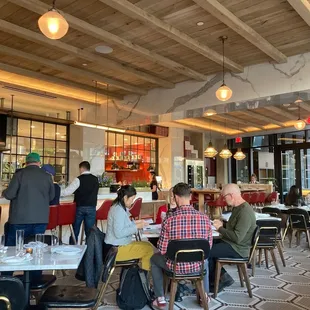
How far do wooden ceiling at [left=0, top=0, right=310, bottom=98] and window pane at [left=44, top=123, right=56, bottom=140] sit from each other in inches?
88.5

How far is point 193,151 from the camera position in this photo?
14.3m

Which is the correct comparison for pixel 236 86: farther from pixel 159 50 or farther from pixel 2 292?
pixel 2 292

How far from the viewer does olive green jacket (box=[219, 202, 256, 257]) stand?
388 centimetres

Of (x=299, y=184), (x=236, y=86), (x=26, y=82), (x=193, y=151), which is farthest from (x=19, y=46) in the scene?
(x=299, y=184)

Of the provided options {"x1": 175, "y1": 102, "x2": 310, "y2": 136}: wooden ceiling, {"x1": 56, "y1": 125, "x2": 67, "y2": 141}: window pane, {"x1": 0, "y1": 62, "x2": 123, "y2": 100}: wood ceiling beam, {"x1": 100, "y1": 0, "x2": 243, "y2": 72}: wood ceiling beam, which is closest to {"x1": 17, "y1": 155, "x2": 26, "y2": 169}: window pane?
{"x1": 56, "y1": 125, "x2": 67, "y2": 141}: window pane

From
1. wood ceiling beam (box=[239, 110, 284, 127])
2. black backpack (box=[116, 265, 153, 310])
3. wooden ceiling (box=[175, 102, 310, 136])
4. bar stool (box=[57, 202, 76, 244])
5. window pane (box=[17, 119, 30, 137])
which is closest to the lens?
black backpack (box=[116, 265, 153, 310])

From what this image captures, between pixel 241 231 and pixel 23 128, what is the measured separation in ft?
22.3

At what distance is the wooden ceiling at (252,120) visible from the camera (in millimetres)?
10203

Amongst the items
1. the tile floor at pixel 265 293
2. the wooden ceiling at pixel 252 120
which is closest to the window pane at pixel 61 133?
the wooden ceiling at pixel 252 120

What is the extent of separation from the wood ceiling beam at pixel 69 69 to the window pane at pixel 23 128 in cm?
256

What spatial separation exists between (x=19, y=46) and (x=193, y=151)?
31.0ft

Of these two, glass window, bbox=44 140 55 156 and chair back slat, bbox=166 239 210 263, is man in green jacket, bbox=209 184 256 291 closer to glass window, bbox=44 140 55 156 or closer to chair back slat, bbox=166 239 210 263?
chair back slat, bbox=166 239 210 263

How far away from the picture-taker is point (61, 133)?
32.1ft

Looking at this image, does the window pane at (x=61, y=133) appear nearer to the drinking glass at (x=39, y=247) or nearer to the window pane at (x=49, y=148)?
the window pane at (x=49, y=148)
